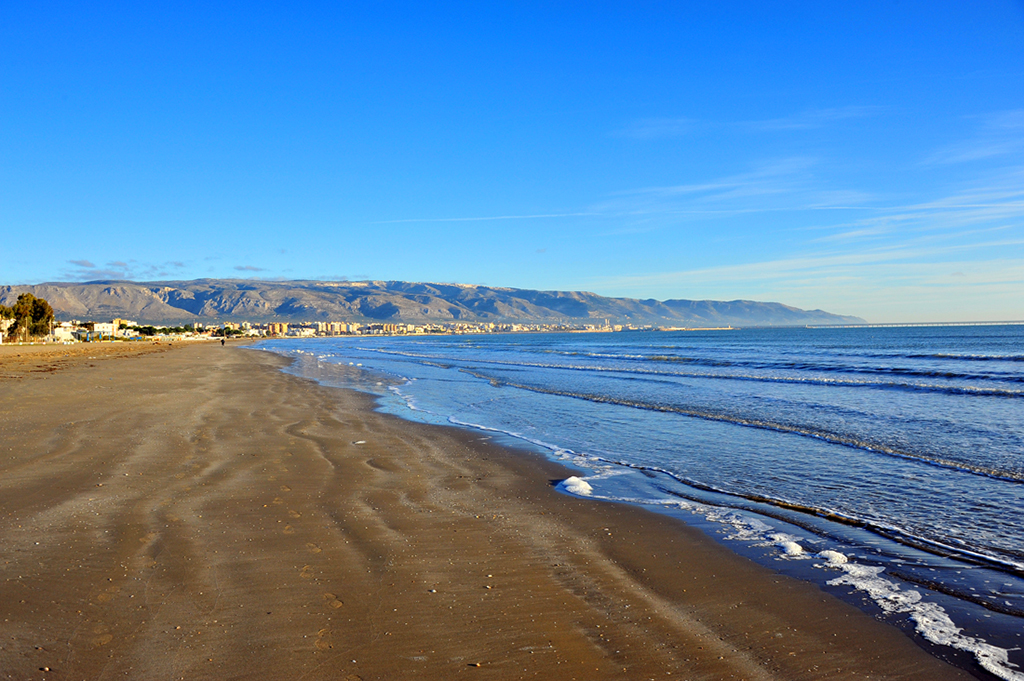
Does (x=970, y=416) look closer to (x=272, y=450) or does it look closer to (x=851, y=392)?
(x=851, y=392)

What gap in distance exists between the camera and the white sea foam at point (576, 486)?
8594 millimetres

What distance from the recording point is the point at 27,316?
9262 cm

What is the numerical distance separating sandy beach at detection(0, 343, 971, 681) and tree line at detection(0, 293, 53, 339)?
348 feet

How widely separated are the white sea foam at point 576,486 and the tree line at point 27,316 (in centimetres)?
11111

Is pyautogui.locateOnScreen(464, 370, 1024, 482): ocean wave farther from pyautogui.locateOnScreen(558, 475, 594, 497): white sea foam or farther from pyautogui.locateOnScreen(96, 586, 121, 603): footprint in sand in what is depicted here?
pyautogui.locateOnScreen(96, 586, 121, 603): footprint in sand

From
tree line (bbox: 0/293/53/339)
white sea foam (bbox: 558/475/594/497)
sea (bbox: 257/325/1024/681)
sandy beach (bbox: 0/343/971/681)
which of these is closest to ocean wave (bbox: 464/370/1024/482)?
sea (bbox: 257/325/1024/681)

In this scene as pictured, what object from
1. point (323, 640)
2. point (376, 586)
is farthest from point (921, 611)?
point (323, 640)

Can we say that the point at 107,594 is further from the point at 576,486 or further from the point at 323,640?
the point at 576,486

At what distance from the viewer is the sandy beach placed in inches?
150

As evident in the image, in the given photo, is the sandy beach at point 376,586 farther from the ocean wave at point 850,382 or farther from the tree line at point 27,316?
the tree line at point 27,316

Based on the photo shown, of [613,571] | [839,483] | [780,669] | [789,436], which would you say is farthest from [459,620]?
[789,436]

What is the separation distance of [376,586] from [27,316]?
376 ft

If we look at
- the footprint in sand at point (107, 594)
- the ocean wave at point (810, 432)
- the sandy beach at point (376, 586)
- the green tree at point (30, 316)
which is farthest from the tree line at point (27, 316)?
the footprint in sand at point (107, 594)

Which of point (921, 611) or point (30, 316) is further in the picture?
point (30, 316)
